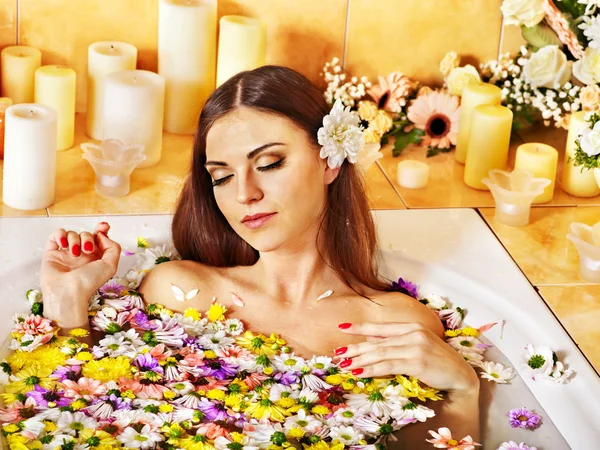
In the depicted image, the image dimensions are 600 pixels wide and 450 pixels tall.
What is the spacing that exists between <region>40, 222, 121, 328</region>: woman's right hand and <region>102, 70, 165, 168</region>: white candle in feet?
1.97

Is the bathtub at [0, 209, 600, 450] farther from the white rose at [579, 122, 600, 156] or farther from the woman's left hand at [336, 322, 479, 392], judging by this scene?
the white rose at [579, 122, 600, 156]

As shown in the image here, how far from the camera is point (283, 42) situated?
10.4 ft

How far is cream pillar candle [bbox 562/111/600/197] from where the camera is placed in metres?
2.94

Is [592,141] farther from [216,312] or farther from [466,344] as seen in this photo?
[216,312]

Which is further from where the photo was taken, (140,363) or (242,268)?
(242,268)

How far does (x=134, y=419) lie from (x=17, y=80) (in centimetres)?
127

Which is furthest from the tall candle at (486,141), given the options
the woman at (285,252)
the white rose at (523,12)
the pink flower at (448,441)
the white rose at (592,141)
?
the pink flower at (448,441)

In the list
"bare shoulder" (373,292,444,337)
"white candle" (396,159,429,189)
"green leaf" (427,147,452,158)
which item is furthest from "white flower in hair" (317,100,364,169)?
"green leaf" (427,147,452,158)

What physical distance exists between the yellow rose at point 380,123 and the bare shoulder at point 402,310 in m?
0.84

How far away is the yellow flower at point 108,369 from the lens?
2162 mm

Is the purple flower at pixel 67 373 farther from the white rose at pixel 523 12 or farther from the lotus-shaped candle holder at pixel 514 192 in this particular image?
the white rose at pixel 523 12

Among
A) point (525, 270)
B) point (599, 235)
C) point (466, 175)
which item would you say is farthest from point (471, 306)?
point (466, 175)

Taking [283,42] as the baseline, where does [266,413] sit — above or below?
below

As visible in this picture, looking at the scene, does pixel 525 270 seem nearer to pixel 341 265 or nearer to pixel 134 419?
pixel 341 265
